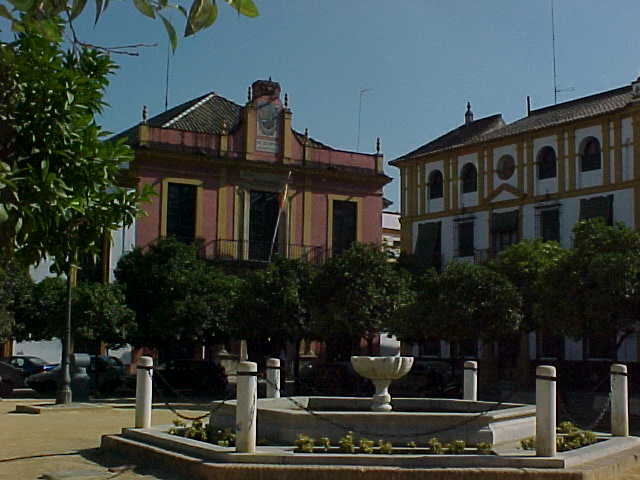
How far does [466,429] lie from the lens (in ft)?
35.6

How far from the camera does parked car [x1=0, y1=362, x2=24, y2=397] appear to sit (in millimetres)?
26062

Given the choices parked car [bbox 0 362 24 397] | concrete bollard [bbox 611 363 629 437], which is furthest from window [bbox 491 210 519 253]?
concrete bollard [bbox 611 363 629 437]

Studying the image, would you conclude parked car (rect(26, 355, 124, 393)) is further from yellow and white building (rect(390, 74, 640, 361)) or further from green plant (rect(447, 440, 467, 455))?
green plant (rect(447, 440, 467, 455))

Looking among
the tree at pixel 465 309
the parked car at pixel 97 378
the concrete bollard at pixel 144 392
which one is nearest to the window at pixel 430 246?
the tree at pixel 465 309

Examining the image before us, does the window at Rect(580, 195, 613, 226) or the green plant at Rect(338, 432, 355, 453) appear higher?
the window at Rect(580, 195, 613, 226)

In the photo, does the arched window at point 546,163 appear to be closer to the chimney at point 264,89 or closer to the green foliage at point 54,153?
the chimney at point 264,89

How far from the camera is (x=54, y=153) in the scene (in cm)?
668

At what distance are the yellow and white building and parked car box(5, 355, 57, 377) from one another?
17065 millimetres

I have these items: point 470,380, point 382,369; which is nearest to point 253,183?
point 470,380

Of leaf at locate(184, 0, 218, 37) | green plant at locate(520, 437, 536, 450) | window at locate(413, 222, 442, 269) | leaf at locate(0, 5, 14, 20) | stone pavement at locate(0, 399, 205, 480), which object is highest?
window at locate(413, 222, 442, 269)

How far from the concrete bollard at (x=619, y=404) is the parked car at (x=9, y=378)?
18.8 meters

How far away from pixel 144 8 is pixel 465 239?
112 feet

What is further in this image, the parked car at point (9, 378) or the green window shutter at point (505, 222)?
the green window shutter at point (505, 222)

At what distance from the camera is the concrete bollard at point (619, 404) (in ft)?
41.4
